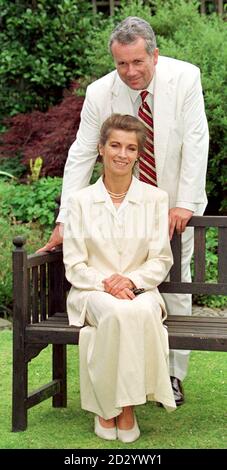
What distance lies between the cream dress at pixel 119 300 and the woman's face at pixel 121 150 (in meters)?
0.14

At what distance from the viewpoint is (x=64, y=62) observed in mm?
11531

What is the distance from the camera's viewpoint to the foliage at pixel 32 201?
365 inches

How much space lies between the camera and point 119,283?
4.94 metres

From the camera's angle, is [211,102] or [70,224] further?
[211,102]

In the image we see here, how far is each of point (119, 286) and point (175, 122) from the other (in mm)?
950

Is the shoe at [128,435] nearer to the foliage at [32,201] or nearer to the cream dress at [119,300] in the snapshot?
the cream dress at [119,300]

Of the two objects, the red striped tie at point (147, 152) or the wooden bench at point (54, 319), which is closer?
the wooden bench at point (54, 319)

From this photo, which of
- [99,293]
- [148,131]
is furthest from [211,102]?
[99,293]

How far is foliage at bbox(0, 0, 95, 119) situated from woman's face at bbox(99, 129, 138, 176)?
6.45 m

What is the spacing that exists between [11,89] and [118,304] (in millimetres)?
7391

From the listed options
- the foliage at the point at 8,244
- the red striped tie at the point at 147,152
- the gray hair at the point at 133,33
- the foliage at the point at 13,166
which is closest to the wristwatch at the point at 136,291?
the red striped tie at the point at 147,152

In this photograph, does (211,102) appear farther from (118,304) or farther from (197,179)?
(118,304)
